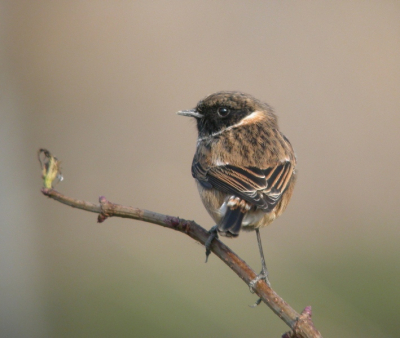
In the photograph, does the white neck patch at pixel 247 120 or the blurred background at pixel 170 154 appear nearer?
the white neck patch at pixel 247 120

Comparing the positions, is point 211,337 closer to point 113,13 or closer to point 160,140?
point 160,140

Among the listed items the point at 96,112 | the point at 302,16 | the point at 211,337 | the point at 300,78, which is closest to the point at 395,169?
the point at 300,78

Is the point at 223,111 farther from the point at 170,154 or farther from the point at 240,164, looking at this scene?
the point at 170,154

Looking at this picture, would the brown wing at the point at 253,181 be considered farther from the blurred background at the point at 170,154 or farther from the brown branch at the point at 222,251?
the blurred background at the point at 170,154

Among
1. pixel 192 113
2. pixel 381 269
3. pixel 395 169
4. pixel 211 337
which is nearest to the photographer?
pixel 192 113

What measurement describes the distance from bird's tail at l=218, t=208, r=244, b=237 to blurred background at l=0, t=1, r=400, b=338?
3477 millimetres

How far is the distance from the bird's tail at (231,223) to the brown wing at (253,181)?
12cm

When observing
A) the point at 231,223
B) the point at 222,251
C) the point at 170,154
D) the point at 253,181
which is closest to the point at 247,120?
the point at 253,181

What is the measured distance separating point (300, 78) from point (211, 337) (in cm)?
473

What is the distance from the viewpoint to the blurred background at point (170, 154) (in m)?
7.60

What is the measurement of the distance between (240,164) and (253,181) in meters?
0.25

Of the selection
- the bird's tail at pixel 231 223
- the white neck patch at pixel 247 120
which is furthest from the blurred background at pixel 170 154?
the bird's tail at pixel 231 223

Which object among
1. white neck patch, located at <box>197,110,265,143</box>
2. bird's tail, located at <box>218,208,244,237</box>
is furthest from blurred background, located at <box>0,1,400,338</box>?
bird's tail, located at <box>218,208,244,237</box>

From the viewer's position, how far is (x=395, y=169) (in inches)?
366
